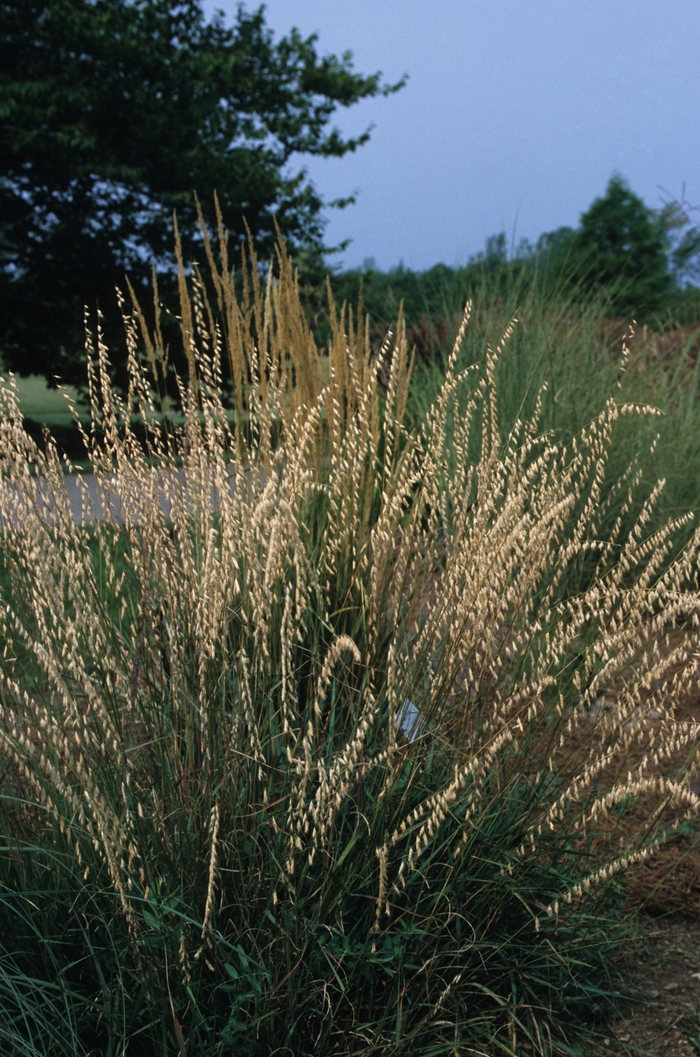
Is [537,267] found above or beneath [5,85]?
beneath

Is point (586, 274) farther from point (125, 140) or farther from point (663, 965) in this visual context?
point (125, 140)

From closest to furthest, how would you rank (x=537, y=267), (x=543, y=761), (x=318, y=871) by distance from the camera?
(x=318, y=871)
(x=543, y=761)
(x=537, y=267)

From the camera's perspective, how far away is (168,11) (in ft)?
43.0

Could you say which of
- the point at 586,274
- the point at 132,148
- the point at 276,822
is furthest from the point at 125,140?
the point at 276,822

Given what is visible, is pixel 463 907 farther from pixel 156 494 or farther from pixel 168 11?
pixel 168 11

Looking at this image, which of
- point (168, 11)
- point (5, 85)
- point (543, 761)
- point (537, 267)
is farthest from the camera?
A: point (168, 11)

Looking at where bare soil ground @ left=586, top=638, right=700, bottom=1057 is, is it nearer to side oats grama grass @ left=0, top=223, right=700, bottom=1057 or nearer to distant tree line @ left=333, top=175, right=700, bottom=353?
side oats grama grass @ left=0, top=223, right=700, bottom=1057

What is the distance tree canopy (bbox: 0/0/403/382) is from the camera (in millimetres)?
12031

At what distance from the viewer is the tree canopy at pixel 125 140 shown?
12031mm

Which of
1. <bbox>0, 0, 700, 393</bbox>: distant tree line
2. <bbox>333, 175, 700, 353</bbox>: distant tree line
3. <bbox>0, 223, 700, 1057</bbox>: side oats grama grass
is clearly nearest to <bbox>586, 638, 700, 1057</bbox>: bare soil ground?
<bbox>0, 223, 700, 1057</bbox>: side oats grama grass

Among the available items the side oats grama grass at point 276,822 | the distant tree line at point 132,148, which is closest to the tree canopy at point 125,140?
the distant tree line at point 132,148

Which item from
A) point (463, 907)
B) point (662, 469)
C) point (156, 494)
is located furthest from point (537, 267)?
point (463, 907)

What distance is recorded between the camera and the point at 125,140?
12672 millimetres

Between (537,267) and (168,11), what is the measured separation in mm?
9830
